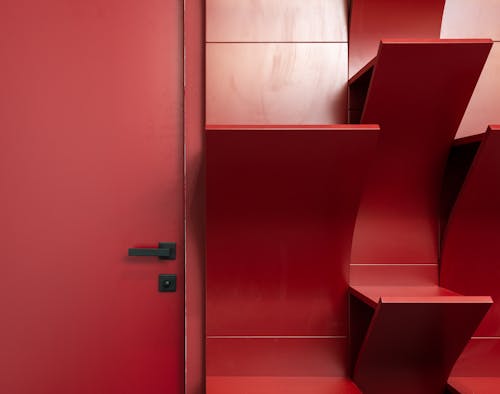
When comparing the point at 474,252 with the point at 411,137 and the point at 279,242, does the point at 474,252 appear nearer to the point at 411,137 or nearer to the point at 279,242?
the point at 411,137

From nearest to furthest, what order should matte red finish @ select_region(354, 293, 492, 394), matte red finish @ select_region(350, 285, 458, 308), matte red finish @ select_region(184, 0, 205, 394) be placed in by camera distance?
matte red finish @ select_region(354, 293, 492, 394), matte red finish @ select_region(350, 285, 458, 308), matte red finish @ select_region(184, 0, 205, 394)

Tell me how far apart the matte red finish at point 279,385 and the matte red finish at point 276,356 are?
0.01 meters

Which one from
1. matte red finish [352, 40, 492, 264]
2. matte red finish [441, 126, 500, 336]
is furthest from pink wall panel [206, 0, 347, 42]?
matte red finish [441, 126, 500, 336]

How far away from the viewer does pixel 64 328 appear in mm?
1567

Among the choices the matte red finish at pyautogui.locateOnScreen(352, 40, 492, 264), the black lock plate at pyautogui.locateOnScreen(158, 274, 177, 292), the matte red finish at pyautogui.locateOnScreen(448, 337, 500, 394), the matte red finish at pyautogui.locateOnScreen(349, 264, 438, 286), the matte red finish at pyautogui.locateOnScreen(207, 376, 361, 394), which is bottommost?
the matte red finish at pyautogui.locateOnScreen(207, 376, 361, 394)

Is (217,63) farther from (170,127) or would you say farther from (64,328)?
(64,328)

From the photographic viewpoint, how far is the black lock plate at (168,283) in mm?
1556

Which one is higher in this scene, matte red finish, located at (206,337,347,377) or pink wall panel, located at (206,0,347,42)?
pink wall panel, located at (206,0,347,42)

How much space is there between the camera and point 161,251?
1539 millimetres

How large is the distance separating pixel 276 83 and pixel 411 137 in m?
0.46

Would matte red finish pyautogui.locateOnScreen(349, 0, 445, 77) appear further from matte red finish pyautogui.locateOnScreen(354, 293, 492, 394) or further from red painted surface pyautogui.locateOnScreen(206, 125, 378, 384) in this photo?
matte red finish pyautogui.locateOnScreen(354, 293, 492, 394)

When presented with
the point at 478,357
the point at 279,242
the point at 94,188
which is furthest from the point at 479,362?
the point at 94,188

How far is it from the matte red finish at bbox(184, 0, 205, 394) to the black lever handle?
0.21ft

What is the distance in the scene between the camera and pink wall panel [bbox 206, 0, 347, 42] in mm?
1467
